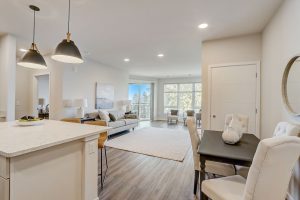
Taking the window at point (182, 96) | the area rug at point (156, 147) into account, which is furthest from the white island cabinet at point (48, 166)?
the window at point (182, 96)

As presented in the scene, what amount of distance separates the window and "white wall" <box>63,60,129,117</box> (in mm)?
3702

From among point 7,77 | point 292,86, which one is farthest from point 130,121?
point 292,86

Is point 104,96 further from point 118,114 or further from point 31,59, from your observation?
point 31,59

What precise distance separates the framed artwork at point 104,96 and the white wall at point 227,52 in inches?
153

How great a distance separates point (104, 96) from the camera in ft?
20.1

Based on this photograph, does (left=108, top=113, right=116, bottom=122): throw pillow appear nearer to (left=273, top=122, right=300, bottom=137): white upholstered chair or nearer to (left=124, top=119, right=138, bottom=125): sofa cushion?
(left=124, top=119, right=138, bottom=125): sofa cushion

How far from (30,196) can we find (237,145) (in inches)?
88.1

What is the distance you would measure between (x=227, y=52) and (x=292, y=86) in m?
1.72

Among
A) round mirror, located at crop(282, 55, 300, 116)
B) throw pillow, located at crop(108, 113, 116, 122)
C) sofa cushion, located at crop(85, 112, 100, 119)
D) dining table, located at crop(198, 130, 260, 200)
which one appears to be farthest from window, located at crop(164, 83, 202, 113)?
dining table, located at crop(198, 130, 260, 200)

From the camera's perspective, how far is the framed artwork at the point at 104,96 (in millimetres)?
5855

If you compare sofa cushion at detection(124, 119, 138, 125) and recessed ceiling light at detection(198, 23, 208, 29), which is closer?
recessed ceiling light at detection(198, 23, 208, 29)

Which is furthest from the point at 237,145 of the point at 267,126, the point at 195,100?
the point at 195,100

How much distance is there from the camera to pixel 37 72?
522 centimetres

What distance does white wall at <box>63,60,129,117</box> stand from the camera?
4848 mm
